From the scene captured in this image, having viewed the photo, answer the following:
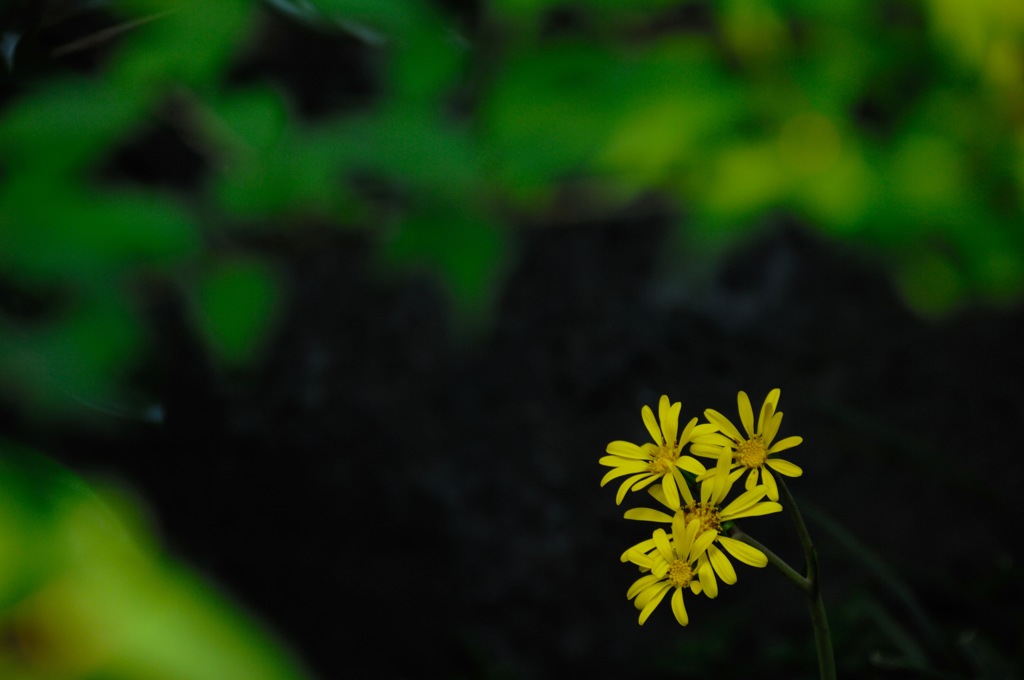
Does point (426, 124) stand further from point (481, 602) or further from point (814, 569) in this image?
point (481, 602)

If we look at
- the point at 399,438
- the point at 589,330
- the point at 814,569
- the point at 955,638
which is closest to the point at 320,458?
the point at 399,438

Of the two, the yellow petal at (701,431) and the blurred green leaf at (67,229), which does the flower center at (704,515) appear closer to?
the yellow petal at (701,431)

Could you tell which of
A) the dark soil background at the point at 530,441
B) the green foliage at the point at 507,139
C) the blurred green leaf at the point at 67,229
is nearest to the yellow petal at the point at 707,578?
the green foliage at the point at 507,139

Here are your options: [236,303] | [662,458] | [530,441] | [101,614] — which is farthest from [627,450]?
[530,441]

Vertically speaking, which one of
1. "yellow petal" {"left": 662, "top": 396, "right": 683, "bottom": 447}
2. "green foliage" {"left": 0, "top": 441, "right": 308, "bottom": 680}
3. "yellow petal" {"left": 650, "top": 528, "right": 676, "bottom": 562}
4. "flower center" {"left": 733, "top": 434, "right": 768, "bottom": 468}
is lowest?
"green foliage" {"left": 0, "top": 441, "right": 308, "bottom": 680}

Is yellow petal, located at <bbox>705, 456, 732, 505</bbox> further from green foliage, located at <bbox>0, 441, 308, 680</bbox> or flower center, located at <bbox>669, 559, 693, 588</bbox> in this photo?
green foliage, located at <bbox>0, 441, 308, 680</bbox>

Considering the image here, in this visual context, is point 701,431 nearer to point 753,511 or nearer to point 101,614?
point 753,511

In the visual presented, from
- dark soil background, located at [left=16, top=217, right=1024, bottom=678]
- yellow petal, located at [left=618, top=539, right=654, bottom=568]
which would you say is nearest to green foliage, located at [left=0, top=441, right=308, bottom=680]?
yellow petal, located at [left=618, top=539, right=654, bottom=568]

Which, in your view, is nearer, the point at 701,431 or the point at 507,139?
the point at 701,431

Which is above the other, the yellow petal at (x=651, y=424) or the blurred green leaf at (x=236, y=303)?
the blurred green leaf at (x=236, y=303)
